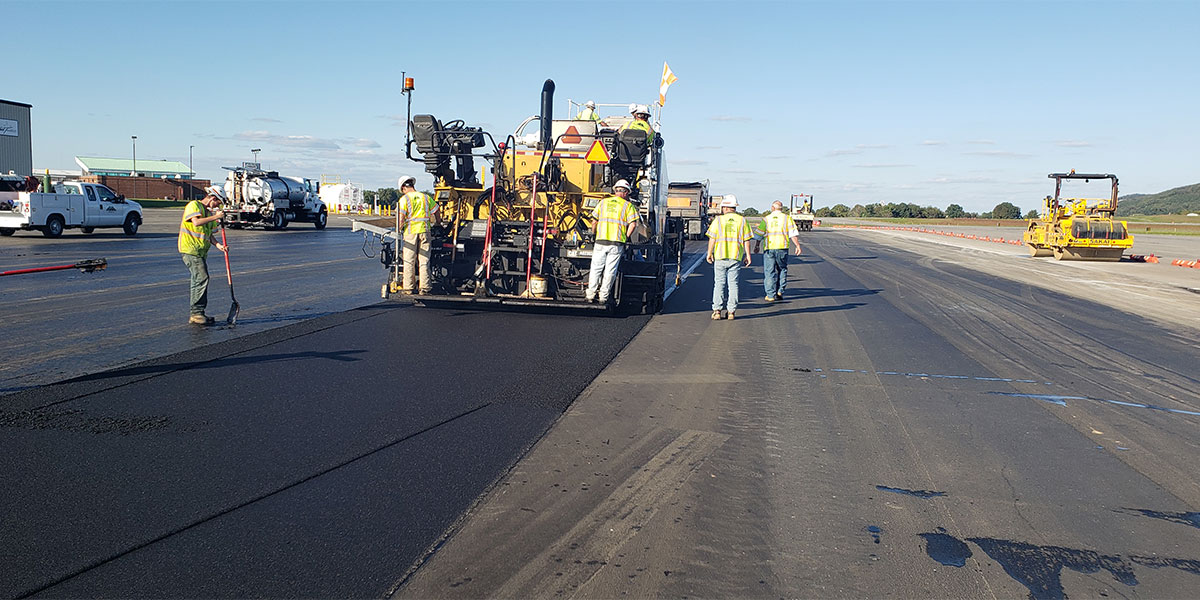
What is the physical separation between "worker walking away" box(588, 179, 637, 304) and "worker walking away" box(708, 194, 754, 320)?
148cm

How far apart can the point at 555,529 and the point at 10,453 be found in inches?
132

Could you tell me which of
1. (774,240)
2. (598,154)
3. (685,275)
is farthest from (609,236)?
(685,275)

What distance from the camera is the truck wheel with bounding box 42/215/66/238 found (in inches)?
958

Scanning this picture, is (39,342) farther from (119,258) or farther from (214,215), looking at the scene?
(119,258)

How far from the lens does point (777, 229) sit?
14.4m

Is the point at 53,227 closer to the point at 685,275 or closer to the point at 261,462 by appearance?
the point at 685,275

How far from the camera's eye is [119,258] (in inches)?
729

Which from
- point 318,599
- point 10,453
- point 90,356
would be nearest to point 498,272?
point 90,356

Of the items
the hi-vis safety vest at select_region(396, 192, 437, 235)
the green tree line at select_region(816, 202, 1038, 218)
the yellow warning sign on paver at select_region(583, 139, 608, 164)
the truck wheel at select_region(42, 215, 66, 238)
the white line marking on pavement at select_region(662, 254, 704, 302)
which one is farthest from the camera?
the green tree line at select_region(816, 202, 1038, 218)

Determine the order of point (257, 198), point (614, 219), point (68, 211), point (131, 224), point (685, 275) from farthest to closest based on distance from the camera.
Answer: point (257, 198)
point (131, 224)
point (68, 211)
point (685, 275)
point (614, 219)

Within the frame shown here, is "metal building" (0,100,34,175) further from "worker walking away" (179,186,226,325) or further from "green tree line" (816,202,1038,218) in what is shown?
"green tree line" (816,202,1038,218)

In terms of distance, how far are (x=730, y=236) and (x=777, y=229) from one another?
2.56 meters

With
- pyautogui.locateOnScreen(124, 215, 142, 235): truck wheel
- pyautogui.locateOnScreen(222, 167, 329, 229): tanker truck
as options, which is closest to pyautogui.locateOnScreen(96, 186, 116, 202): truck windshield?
pyautogui.locateOnScreen(124, 215, 142, 235): truck wheel

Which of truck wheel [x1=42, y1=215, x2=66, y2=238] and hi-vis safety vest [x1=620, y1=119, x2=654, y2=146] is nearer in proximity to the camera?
hi-vis safety vest [x1=620, y1=119, x2=654, y2=146]
